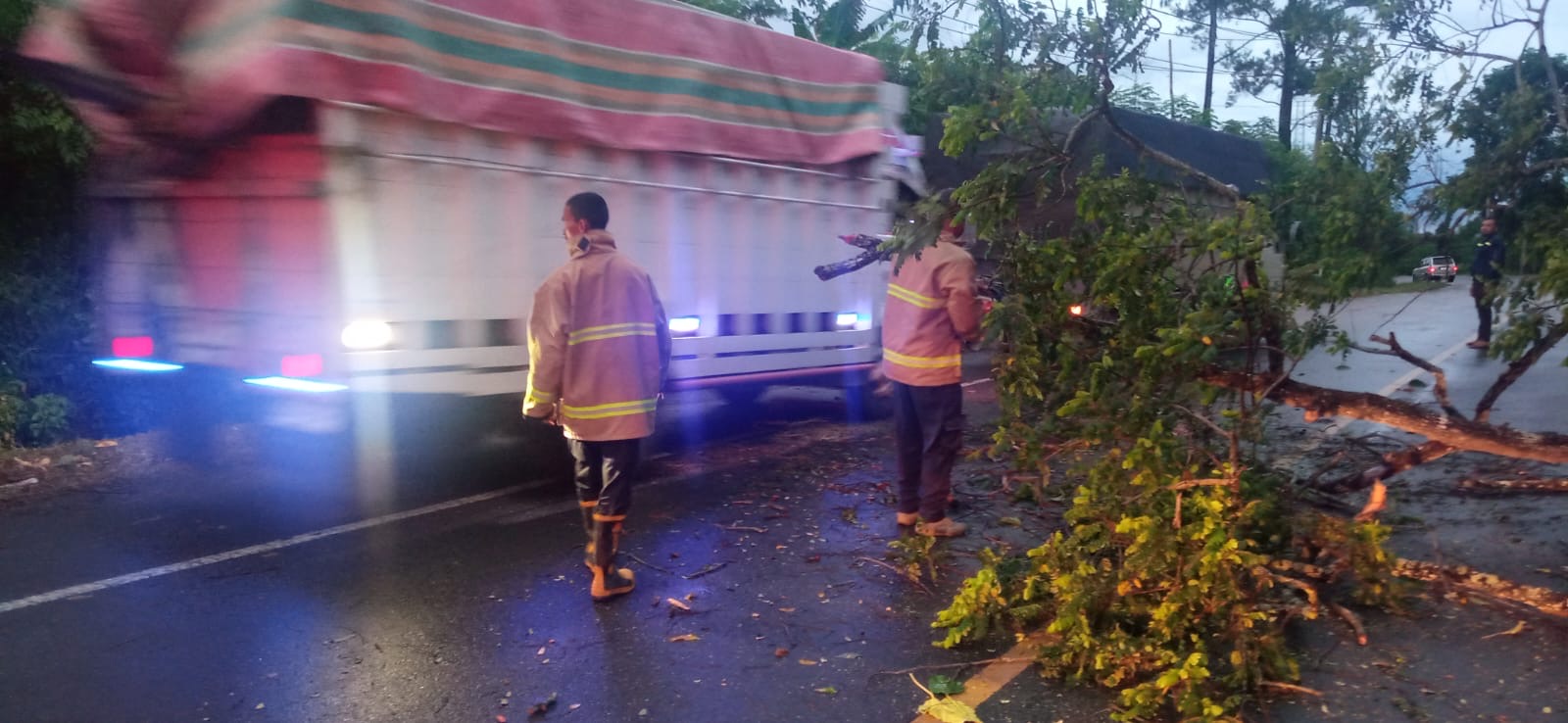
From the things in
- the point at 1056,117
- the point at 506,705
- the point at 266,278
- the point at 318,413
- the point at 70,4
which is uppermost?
the point at 70,4

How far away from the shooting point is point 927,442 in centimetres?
545

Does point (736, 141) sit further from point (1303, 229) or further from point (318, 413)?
point (1303, 229)

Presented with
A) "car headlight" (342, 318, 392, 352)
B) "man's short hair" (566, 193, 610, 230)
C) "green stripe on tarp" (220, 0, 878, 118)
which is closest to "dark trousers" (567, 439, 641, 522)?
"man's short hair" (566, 193, 610, 230)

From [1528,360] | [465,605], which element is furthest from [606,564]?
[1528,360]

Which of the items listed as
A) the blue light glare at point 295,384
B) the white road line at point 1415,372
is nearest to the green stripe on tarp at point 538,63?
the blue light glare at point 295,384

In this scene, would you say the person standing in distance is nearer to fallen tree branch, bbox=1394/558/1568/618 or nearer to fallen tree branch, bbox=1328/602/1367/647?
fallen tree branch, bbox=1394/558/1568/618

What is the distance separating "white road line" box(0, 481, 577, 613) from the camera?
4.78m

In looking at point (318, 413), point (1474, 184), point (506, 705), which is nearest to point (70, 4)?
point (318, 413)

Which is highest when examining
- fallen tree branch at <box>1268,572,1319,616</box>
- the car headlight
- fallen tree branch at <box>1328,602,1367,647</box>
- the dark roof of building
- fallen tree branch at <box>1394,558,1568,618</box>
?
the dark roof of building

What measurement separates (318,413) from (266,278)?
841 millimetres

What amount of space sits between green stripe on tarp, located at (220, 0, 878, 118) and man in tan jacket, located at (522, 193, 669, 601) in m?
1.83

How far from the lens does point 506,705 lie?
12.3 feet

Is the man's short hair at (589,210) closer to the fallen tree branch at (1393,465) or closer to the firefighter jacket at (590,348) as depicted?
the firefighter jacket at (590,348)

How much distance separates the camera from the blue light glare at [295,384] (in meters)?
5.81
